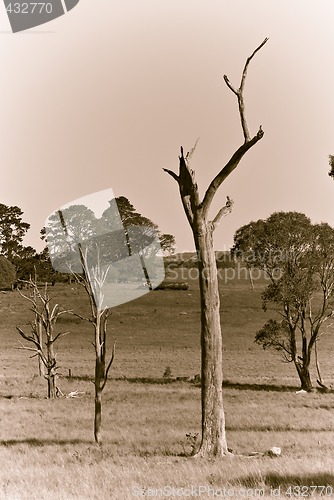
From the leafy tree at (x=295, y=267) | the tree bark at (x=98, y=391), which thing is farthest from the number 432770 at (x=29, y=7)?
the leafy tree at (x=295, y=267)

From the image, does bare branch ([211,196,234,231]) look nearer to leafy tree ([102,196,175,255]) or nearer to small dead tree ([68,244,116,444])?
small dead tree ([68,244,116,444])

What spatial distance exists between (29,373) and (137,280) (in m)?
28.7

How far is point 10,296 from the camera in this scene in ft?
223

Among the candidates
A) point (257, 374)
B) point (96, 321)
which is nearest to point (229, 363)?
point (257, 374)

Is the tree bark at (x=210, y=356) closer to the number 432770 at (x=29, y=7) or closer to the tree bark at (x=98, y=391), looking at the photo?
the tree bark at (x=98, y=391)

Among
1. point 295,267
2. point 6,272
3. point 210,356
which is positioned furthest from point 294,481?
point 6,272

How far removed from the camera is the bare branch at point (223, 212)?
11172 mm

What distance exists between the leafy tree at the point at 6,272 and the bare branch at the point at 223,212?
5022 centimetres

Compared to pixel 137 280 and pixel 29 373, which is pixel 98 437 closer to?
pixel 29 373

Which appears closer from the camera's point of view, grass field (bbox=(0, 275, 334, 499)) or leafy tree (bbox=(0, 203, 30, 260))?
grass field (bbox=(0, 275, 334, 499))

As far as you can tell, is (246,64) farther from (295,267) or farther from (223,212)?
(295,267)

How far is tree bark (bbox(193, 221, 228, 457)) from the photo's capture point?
10594 mm

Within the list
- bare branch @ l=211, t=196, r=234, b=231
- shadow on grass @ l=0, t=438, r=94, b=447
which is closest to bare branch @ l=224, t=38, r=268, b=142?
bare branch @ l=211, t=196, r=234, b=231

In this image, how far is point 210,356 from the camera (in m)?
10.8
